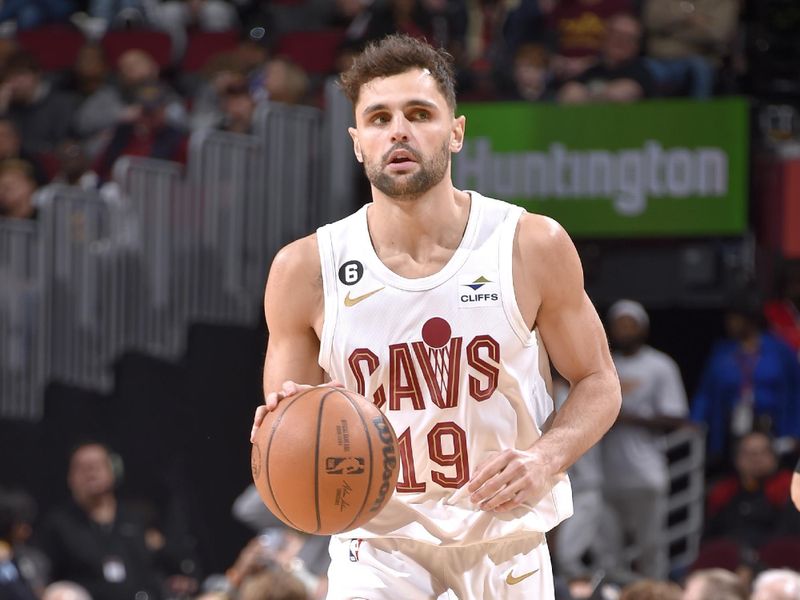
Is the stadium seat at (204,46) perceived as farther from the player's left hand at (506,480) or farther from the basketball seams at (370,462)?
the player's left hand at (506,480)

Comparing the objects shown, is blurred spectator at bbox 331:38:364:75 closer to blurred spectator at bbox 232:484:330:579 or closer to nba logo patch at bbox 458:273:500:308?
blurred spectator at bbox 232:484:330:579

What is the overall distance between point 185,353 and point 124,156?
4.95 feet

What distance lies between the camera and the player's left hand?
12.6ft

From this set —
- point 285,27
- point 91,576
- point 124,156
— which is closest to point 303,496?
point 91,576

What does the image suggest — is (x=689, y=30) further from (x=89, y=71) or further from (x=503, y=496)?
(x=503, y=496)

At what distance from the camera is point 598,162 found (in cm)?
1016

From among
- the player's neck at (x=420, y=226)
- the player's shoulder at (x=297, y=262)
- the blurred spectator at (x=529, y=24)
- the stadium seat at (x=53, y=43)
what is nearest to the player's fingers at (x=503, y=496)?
the player's neck at (x=420, y=226)

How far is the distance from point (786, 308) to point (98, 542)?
5.10 meters

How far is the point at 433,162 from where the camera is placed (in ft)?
13.9

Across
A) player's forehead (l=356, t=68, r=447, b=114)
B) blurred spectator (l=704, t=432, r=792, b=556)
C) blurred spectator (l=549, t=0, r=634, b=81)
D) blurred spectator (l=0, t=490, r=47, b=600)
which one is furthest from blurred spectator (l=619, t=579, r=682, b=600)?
blurred spectator (l=549, t=0, r=634, b=81)

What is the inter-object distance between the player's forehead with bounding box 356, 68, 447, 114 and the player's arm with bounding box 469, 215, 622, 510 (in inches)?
18.3

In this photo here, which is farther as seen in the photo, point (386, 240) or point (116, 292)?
point (116, 292)

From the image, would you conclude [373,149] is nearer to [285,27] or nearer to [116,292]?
[116,292]

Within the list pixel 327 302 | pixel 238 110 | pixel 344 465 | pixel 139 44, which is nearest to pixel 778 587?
pixel 327 302
